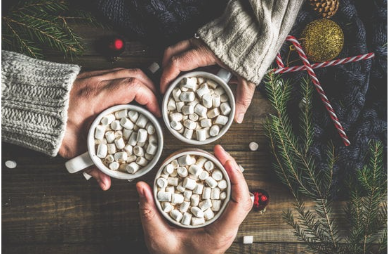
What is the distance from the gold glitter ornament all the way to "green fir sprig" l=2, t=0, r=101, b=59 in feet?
2.12

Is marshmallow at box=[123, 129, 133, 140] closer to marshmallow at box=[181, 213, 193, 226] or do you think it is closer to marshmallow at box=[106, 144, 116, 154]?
marshmallow at box=[106, 144, 116, 154]

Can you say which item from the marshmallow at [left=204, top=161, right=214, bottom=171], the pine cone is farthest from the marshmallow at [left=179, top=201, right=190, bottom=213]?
the pine cone

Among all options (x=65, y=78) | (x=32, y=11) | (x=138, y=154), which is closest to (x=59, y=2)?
(x=32, y=11)

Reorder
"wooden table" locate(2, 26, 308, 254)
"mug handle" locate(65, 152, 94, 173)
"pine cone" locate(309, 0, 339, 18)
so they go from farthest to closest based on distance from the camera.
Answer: "wooden table" locate(2, 26, 308, 254) → "pine cone" locate(309, 0, 339, 18) → "mug handle" locate(65, 152, 94, 173)

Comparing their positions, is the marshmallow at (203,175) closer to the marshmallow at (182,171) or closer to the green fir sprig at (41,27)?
the marshmallow at (182,171)

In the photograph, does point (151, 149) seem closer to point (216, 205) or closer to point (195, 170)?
point (195, 170)

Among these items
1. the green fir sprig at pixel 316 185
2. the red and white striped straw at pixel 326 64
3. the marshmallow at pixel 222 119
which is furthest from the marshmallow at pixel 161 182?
the red and white striped straw at pixel 326 64

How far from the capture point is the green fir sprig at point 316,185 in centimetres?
114

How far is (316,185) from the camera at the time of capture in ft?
3.88

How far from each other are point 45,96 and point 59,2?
30cm

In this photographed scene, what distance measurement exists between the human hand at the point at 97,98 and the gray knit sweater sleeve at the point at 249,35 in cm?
23

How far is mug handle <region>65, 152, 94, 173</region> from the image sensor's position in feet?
3.46

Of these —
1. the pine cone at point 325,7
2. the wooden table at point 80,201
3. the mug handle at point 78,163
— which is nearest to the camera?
the mug handle at point 78,163

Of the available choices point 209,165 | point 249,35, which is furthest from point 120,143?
point 249,35
